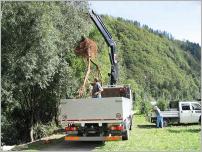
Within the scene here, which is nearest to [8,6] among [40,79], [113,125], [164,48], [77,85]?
[40,79]

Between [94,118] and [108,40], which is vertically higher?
[108,40]

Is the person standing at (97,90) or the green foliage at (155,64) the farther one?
the green foliage at (155,64)

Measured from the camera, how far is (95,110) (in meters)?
17.0

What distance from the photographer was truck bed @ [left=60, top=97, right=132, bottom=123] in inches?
667

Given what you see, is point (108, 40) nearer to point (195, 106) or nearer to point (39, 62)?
point (39, 62)

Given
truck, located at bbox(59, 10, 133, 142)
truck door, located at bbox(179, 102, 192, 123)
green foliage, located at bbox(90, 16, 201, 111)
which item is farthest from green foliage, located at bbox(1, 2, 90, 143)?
green foliage, located at bbox(90, 16, 201, 111)

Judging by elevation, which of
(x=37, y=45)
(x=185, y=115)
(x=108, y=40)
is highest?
(x=108, y=40)

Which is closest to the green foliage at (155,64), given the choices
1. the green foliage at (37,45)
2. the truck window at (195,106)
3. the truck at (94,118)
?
the truck window at (195,106)

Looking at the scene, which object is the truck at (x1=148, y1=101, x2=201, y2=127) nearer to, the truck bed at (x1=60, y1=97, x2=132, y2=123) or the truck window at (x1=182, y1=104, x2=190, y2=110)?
the truck window at (x1=182, y1=104, x2=190, y2=110)

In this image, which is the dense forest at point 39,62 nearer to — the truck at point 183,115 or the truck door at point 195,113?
the truck at point 183,115

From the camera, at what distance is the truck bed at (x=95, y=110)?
16.9 metres

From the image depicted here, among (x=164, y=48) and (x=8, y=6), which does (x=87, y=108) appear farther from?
(x=164, y=48)

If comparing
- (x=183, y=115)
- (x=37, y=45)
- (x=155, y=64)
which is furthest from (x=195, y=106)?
(x=155, y=64)

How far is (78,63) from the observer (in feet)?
85.9
